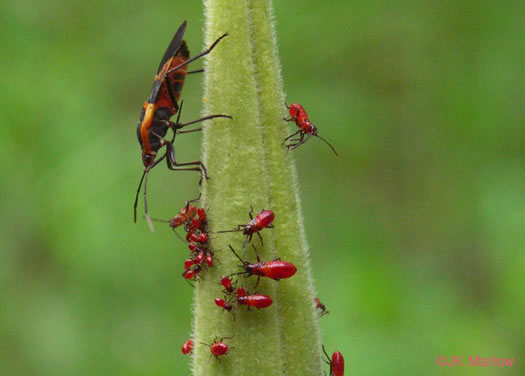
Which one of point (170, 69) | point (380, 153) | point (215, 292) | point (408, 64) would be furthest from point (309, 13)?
point (215, 292)

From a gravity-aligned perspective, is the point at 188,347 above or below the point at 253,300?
below

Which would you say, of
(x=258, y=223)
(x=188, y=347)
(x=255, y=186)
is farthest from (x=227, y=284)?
(x=188, y=347)

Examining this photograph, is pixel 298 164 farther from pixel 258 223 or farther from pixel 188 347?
pixel 258 223

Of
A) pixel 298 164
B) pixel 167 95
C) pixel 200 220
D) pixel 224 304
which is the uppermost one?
pixel 167 95

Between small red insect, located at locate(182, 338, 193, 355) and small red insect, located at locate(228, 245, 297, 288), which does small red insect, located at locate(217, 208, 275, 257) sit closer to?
small red insect, located at locate(228, 245, 297, 288)

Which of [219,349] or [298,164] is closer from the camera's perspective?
[219,349]

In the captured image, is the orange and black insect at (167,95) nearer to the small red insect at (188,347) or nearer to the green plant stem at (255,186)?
the green plant stem at (255,186)

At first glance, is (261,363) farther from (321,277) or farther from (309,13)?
(309,13)

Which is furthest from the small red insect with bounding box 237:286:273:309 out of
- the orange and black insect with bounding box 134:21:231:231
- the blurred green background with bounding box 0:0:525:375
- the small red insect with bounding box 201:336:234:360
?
the blurred green background with bounding box 0:0:525:375

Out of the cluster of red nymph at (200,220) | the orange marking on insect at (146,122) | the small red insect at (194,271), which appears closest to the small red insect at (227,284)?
the cluster of red nymph at (200,220)
